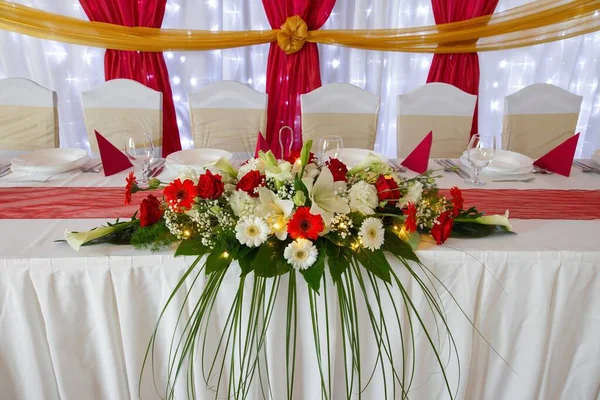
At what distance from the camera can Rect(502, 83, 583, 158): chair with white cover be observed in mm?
2064

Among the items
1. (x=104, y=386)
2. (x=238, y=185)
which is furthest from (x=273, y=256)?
(x=104, y=386)

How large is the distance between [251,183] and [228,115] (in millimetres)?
1252

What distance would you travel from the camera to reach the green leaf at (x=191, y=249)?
88 cm

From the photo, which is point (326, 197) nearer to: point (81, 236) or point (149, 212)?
point (149, 212)

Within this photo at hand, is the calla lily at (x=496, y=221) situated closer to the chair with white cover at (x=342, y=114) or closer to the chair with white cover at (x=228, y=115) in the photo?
the chair with white cover at (x=342, y=114)

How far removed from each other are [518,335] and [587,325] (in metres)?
0.16

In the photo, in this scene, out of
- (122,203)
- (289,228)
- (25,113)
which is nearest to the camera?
(289,228)

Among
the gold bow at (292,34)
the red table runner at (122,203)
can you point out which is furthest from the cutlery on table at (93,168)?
the gold bow at (292,34)

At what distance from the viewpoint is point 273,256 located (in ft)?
2.74

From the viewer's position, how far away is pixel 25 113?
1.91 m

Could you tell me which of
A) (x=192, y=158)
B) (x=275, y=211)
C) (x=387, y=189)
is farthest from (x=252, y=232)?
(x=192, y=158)

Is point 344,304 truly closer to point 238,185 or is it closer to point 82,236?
point 238,185

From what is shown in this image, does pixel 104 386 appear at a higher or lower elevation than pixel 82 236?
lower

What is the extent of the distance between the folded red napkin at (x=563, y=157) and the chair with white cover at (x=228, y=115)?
1.17 meters
